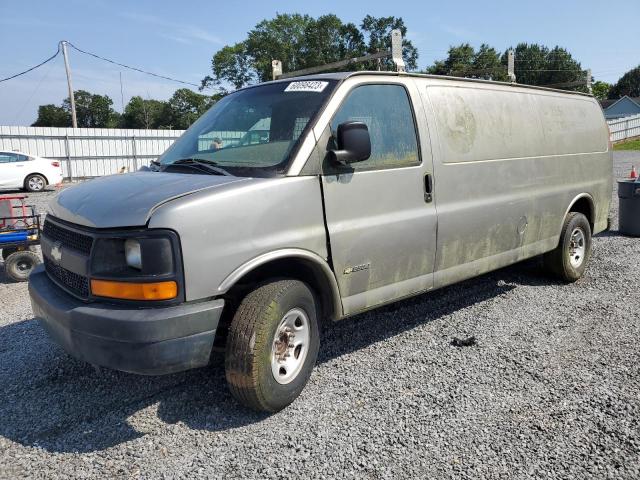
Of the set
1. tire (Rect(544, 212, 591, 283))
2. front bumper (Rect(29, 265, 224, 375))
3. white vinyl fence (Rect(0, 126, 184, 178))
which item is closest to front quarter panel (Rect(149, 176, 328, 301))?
A: front bumper (Rect(29, 265, 224, 375))

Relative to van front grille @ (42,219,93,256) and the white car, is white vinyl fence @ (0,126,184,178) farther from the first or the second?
van front grille @ (42,219,93,256)

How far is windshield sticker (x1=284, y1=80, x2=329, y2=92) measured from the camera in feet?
Result: 12.4

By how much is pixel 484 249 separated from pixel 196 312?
9.64ft

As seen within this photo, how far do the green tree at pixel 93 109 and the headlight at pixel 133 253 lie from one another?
94599 millimetres

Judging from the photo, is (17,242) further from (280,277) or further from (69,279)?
(280,277)

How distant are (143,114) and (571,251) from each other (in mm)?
92329

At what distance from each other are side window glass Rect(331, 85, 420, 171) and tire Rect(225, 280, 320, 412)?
1078mm

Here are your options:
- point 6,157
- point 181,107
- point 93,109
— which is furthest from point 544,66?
point 6,157

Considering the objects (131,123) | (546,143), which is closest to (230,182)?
(546,143)

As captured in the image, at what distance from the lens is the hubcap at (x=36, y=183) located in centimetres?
1906

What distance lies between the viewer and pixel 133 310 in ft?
9.32

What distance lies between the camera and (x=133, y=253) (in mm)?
2867

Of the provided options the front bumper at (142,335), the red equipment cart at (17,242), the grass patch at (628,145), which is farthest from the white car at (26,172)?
the grass patch at (628,145)

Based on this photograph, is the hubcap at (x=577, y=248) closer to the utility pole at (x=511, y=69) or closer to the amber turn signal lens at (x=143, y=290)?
the utility pole at (x=511, y=69)
